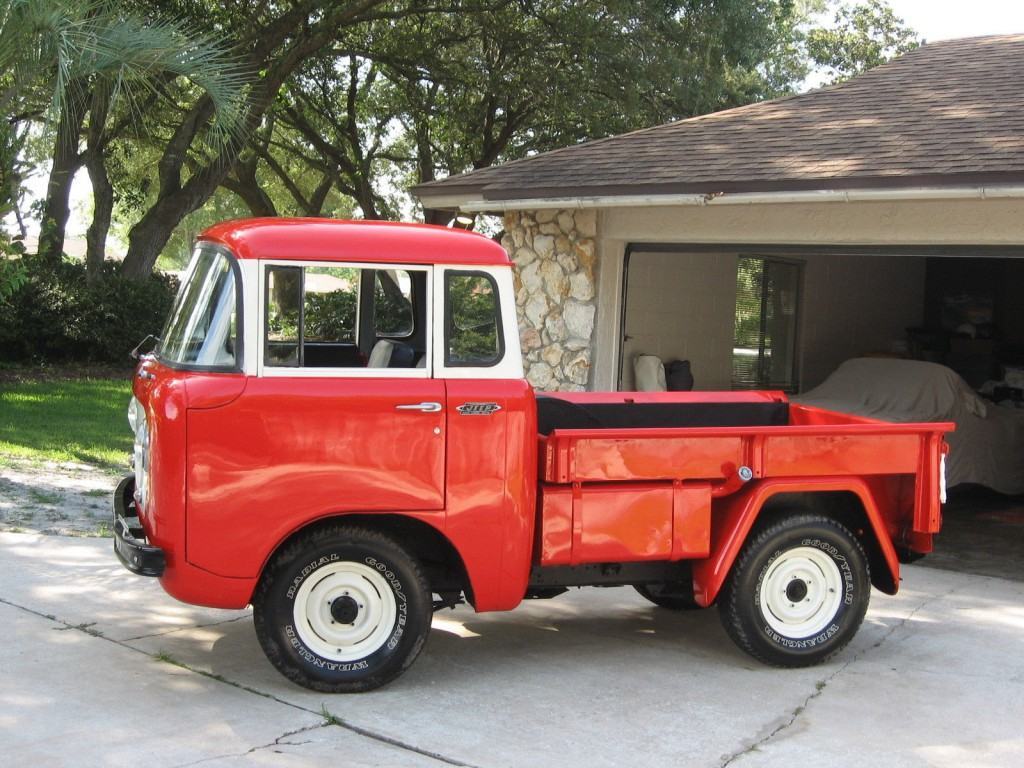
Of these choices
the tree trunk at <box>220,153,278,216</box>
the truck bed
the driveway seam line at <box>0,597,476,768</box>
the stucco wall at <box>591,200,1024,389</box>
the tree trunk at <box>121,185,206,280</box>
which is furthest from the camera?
the tree trunk at <box>220,153,278,216</box>

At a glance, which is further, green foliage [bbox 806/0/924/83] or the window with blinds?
green foliage [bbox 806/0/924/83]

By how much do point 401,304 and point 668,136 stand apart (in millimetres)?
5264

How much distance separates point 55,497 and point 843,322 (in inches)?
381

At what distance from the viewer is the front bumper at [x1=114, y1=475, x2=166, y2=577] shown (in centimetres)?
514

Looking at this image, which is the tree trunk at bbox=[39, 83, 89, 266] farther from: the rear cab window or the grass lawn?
the rear cab window

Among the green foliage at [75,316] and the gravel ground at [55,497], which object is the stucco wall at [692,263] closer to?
the gravel ground at [55,497]

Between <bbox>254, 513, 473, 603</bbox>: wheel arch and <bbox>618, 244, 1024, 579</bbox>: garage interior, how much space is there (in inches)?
189

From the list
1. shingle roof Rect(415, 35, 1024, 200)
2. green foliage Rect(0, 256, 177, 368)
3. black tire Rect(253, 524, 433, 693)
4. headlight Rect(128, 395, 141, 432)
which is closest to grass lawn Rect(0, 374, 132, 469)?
green foliage Rect(0, 256, 177, 368)

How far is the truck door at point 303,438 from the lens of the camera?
5.13 metres

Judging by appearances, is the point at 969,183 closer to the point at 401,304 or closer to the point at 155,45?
the point at 401,304

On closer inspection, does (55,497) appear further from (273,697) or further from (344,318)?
(273,697)

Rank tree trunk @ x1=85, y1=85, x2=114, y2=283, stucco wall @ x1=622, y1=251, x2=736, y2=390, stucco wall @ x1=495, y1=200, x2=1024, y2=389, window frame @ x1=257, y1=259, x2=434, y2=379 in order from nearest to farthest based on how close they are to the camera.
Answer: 1. window frame @ x1=257, y1=259, x2=434, y2=379
2. stucco wall @ x1=495, y1=200, x2=1024, y2=389
3. stucco wall @ x1=622, y1=251, x2=736, y2=390
4. tree trunk @ x1=85, y1=85, x2=114, y2=283

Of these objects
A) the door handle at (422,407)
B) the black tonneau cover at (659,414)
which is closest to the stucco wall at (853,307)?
the black tonneau cover at (659,414)

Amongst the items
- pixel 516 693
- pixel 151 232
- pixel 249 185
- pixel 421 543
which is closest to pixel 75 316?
pixel 151 232
